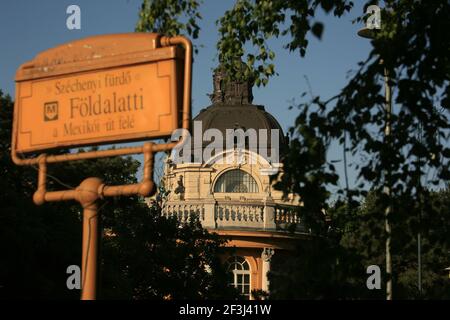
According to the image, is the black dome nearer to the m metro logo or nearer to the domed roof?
the domed roof

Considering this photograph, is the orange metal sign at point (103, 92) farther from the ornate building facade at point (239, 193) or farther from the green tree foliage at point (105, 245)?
the ornate building facade at point (239, 193)

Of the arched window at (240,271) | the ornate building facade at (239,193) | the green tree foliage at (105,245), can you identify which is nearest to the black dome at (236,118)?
the ornate building facade at (239,193)

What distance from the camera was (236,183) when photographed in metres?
50.8

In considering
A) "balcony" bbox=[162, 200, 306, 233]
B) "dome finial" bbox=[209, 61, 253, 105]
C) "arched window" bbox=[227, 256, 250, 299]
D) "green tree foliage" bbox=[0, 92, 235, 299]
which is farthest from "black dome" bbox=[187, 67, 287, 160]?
"green tree foliage" bbox=[0, 92, 235, 299]

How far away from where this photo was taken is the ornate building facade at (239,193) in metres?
45.8

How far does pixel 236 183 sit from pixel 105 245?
22.3 meters

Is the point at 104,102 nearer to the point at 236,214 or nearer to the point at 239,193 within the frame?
the point at 236,214

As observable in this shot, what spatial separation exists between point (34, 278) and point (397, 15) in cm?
1230

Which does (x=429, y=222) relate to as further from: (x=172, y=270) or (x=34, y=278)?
(x=172, y=270)

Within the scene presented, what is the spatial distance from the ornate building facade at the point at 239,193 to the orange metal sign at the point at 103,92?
101 ft

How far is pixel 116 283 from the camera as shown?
998 inches

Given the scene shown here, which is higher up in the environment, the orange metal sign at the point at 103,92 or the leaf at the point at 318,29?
the leaf at the point at 318,29

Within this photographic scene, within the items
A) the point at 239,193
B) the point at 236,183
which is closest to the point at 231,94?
the point at 236,183
